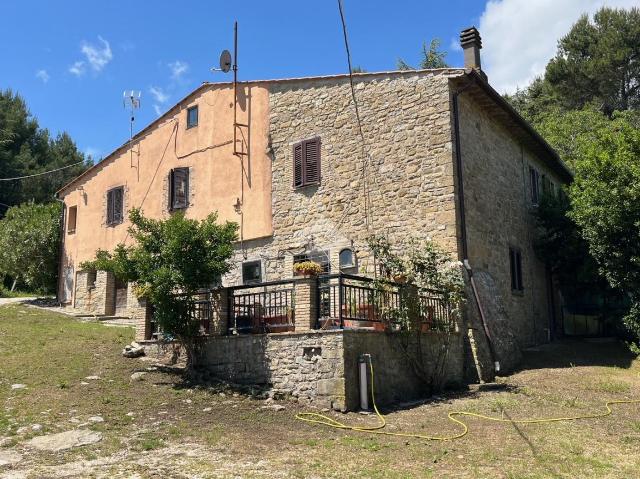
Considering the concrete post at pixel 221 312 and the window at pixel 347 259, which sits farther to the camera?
Result: the window at pixel 347 259

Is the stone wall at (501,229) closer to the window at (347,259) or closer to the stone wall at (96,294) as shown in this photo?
the window at (347,259)

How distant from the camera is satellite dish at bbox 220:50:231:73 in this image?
17.9 m

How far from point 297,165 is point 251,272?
10.6 feet

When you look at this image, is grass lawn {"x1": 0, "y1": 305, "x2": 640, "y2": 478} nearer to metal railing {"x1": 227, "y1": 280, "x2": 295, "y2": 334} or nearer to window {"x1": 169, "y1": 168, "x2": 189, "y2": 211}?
metal railing {"x1": 227, "y1": 280, "x2": 295, "y2": 334}

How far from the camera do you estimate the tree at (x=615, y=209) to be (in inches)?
546

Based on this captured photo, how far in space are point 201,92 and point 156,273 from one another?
9.39 metres

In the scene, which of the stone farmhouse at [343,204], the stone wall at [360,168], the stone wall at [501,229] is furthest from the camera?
→ the stone wall at [501,229]

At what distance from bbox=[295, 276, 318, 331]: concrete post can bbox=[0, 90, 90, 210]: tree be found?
31.8 metres

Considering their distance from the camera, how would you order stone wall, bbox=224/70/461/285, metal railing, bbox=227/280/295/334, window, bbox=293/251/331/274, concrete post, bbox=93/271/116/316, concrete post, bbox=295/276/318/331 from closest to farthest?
concrete post, bbox=295/276/318/331, metal railing, bbox=227/280/295/334, stone wall, bbox=224/70/461/285, window, bbox=293/251/331/274, concrete post, bbox=93/271/116/316

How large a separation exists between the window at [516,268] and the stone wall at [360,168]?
3.88 metres

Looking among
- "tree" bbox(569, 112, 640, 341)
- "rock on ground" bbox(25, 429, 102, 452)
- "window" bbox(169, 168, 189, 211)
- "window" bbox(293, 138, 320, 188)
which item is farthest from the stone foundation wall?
"window" bbox(169, 168, 189, 211)

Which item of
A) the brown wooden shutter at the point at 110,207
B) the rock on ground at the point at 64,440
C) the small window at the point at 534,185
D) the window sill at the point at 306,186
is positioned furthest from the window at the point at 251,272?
the small window at the point at 534,185

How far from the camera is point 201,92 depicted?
1862 centimetres

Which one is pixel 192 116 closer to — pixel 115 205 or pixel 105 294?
pixel 115 205
